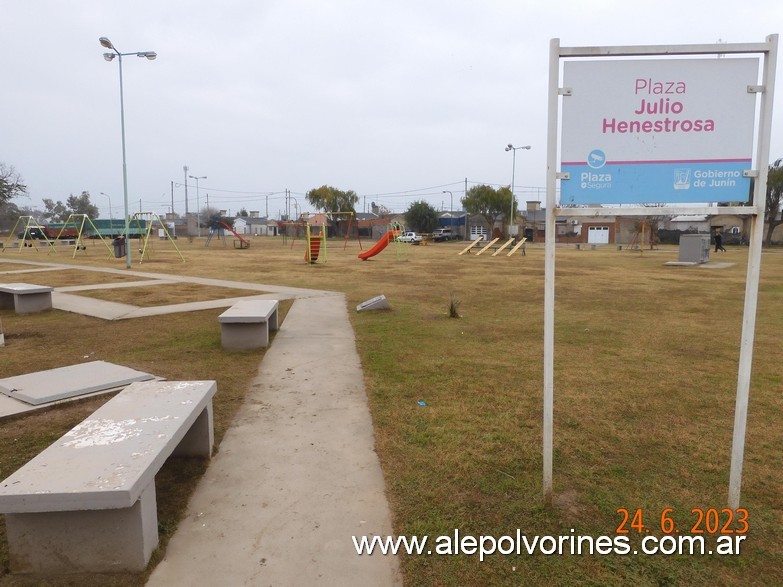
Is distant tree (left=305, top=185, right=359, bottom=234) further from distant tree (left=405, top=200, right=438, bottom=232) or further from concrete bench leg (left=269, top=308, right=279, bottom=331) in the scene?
concrete bench leg (left=269, top=308, right=279, bottom=331)

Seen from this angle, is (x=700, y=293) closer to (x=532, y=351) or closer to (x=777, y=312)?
(x=777, y=312)

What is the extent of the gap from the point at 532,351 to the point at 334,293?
700 centimetres

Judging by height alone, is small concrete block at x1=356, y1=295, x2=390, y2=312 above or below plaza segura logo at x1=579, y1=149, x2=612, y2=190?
below

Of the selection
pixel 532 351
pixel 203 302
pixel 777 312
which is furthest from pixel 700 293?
pixel 203 302

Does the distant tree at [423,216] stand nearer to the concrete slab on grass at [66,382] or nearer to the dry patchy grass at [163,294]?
the dry patchy grass at [163,294]

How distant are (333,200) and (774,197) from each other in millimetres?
49509

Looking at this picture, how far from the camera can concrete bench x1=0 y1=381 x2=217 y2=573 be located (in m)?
2.29

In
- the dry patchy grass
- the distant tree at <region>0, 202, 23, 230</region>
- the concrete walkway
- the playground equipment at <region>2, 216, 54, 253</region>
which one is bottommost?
the concrete walkway

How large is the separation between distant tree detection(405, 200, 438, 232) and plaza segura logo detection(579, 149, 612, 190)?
68.2m

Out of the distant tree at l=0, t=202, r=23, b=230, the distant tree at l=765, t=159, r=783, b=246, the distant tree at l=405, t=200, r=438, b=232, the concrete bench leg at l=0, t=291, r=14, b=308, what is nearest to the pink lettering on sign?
the concrete bench leg at l=0, t=291, r=14, b=308

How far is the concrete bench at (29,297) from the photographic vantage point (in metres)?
9.79

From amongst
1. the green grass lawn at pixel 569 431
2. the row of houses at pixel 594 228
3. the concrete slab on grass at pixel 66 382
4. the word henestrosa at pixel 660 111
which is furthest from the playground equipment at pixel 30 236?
the word henestrosa at pixel 660 111

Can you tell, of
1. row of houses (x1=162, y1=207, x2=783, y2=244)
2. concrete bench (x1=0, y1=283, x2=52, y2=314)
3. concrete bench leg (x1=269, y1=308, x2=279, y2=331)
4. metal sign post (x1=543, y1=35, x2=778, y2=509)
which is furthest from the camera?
row of houses (x1=162, y1=207, x2=783, y2=244)

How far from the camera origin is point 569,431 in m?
4.30
